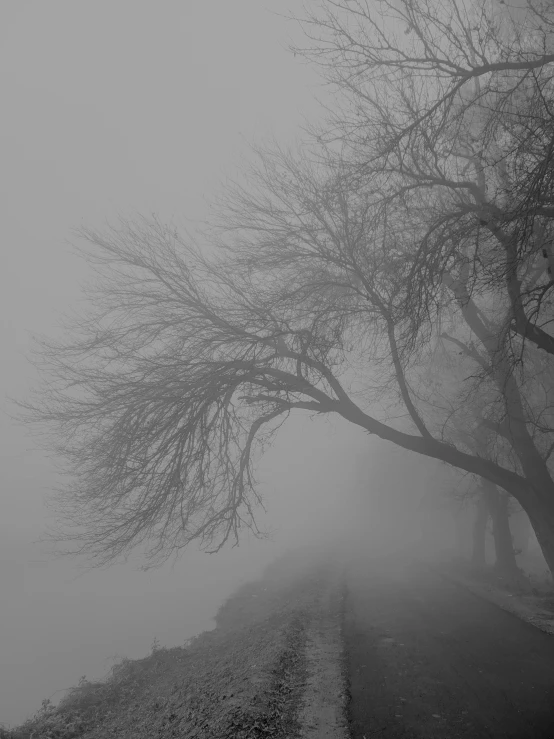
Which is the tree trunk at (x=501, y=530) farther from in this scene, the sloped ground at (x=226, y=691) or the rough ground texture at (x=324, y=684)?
the rough ground texture at (x=324, y=684)

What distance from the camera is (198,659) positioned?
40.4ft

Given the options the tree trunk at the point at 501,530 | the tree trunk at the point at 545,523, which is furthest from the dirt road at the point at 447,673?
Answer: the tree trunk at the point at 501,530

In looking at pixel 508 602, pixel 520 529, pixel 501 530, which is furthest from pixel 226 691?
pixel 520 529

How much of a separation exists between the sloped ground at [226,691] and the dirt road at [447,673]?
53cm

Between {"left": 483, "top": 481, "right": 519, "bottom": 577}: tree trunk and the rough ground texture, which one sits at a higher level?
{"left": 483, "top": 481, "right": 519, "bottom": 577}: tree trunk

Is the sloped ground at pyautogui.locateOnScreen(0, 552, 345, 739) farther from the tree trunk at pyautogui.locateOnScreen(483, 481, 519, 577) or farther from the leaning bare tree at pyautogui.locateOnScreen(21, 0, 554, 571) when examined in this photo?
the tree trunk at pyautogui.locateOnScreen(483, 481, 519, 577)

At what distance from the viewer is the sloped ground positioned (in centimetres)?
625

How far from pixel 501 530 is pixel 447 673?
14.3 m

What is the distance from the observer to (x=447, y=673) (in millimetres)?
7703

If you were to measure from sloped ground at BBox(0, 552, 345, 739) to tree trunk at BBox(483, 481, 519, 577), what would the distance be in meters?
8.75

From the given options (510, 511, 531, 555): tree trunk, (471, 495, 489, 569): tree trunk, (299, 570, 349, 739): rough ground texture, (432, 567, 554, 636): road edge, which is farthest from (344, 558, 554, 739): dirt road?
(510, 511, 531, 555): tree trunk

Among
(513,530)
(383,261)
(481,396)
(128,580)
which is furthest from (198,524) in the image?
(128,580)

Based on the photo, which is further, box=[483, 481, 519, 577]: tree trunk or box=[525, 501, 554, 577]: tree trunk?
box=[483, 481, 519, 577]: tree trunk

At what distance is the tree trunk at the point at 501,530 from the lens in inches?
760
